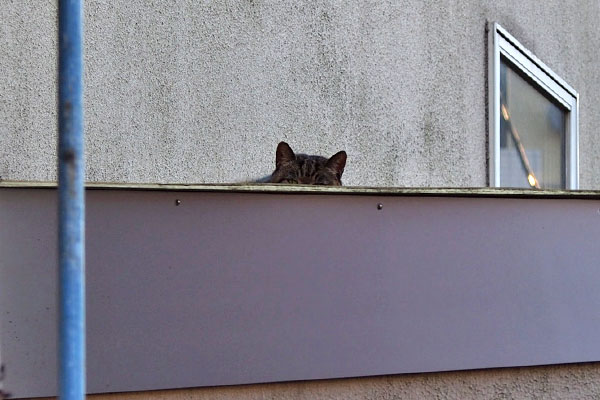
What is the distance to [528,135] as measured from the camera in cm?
562

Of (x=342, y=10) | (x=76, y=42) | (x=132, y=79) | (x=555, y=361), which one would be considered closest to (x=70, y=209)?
(x=76, y=42)

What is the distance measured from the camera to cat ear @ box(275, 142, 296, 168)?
345 cm

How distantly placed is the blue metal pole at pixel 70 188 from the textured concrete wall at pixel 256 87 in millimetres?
1942

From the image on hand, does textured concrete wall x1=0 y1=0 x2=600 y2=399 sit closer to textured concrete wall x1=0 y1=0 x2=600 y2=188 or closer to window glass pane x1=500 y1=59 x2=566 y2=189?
textured concrete wall x1=0 y1=0 x2=600 y2=188

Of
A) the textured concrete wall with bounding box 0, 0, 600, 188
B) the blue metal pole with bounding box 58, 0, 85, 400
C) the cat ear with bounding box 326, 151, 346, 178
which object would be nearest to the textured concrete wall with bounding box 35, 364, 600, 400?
the blue metal pole with bounding box 58, 0, 85, 400

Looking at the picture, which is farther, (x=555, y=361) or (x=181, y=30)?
(x=181, y=30)

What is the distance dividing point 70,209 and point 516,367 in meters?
1.65

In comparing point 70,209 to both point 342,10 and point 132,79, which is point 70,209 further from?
point 342,10

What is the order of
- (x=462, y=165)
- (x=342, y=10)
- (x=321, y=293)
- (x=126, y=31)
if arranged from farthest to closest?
(x=462, y=165), (x=342, y=10), (x=126, y=31), (x=321, y=293)

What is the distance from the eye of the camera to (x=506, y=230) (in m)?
2.33

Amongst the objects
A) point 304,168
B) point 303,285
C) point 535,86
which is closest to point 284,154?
point 304,168

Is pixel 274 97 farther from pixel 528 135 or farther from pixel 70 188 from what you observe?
pixel 70 188

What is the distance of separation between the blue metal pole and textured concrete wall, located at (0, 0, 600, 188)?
194 centimetres

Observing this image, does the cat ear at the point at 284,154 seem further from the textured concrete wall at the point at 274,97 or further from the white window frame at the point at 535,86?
the white window frame at the point at 535,86
